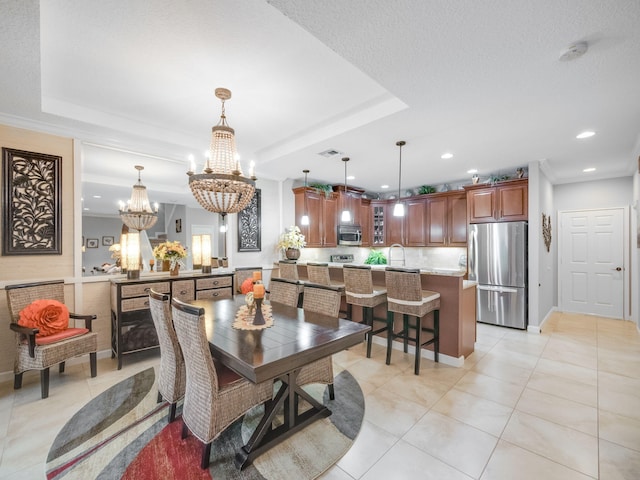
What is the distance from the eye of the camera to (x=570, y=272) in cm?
562

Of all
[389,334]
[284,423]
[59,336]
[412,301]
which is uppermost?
[412,301]

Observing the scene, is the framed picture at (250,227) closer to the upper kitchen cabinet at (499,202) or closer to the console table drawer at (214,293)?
the console table drawer at (214,293)

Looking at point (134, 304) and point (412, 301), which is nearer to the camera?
point (412, 301)

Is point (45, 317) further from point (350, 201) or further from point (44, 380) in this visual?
point (350, 201)

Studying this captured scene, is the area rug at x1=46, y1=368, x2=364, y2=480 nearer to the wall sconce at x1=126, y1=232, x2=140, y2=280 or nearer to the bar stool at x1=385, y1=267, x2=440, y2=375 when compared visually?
the bar stool at x1=385, y1=267, x2=440, y2=375

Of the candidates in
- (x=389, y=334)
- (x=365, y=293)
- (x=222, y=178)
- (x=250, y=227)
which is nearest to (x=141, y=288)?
(x=222, y=178)

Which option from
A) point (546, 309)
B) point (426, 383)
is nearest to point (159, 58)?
point (426, 383)

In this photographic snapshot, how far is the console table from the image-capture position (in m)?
3.12

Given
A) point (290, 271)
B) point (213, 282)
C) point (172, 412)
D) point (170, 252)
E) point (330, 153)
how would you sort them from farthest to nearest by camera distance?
point (290, 271) < point (330, 153) < point (213, 282) < point (170, 252) < point (172, 412)

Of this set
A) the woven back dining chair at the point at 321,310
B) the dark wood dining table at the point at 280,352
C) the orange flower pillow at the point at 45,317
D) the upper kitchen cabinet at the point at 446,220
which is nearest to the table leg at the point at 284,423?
the dark wood dining table at the point at 280,352

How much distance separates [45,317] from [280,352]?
8.31 feet

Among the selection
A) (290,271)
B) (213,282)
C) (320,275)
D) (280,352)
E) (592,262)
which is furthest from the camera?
(592,262)

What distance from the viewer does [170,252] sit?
12.0ft

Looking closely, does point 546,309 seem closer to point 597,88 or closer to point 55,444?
point 597,88
